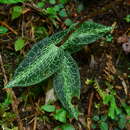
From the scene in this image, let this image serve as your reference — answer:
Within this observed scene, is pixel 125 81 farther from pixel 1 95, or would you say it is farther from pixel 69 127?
pixel 1 95

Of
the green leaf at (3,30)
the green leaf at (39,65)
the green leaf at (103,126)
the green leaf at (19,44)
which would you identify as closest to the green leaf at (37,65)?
the green leaf at (39,65)

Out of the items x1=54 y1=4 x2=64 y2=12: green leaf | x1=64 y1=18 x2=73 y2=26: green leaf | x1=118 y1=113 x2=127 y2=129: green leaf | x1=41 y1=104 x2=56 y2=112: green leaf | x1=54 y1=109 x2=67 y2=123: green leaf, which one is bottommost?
x1=118 y1=113 x2=127 y2=129: green leaf

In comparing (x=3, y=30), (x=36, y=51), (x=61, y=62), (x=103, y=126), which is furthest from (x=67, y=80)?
(x=3, y=30)

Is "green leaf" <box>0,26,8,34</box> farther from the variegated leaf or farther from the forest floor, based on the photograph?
the variegated leaf

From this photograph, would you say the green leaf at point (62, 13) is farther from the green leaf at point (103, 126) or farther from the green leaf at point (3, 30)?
the green leaf at point (103, 126)

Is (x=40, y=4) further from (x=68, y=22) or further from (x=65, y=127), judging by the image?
(x=65, y=127)

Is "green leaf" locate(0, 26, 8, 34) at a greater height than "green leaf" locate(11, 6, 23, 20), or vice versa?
"green leaf" locate(11, 6, 23, 20)

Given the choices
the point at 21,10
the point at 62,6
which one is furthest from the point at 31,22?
the point at 62,6

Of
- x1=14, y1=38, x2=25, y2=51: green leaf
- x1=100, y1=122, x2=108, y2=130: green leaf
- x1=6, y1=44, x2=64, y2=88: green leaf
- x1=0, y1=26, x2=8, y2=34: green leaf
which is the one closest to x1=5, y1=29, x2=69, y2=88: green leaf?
x1=6, y1=44, x2=64, y2=88: green leaf
